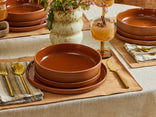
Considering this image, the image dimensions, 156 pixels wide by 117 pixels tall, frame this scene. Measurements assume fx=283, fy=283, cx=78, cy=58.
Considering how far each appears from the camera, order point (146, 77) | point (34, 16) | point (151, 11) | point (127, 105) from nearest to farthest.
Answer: point (127, 105) → point (146, 77) → point (34, 16) → point (151, 11)

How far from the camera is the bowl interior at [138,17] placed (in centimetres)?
167

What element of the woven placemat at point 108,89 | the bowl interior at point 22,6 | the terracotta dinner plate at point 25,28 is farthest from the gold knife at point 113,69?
the bowl interior at point 22,6

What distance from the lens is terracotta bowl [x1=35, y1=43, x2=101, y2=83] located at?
43.4 inches

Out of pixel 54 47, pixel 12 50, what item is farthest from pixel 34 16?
pixel 54 47

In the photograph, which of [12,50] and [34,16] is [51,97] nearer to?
[12,50]

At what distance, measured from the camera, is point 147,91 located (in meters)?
1.15

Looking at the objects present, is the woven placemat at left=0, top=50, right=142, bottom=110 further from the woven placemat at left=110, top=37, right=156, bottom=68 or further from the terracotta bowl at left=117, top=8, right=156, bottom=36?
the terracotta bowl at left=117, top=8, right=156, bottom=36

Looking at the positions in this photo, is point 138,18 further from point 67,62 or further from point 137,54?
point 67,62

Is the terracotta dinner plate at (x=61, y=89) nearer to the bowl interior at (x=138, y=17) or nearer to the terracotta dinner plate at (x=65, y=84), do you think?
the terracotta dinner plate at (x=65, y=84)

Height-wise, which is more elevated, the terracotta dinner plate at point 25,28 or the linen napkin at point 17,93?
the terracotta dinner plate at point 25,28

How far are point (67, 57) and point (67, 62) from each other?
0.05m

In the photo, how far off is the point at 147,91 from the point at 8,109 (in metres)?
0.55

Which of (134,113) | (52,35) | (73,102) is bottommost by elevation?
(134,113)

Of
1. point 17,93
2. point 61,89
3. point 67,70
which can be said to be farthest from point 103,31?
point 17,93
